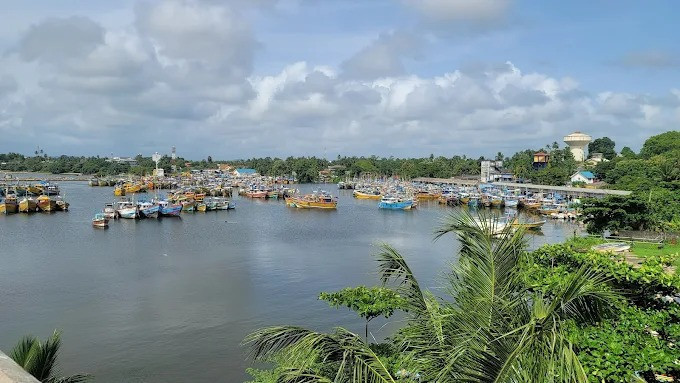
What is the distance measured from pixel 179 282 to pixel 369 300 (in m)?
17.2

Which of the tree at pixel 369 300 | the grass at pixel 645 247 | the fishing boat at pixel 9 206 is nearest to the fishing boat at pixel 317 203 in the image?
the fishing boat at pixel 9 206

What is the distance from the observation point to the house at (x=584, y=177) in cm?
6756

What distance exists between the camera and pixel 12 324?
16.3 metres

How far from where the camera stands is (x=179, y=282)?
2228cm

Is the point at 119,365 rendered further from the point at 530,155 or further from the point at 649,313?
the point at 530,155

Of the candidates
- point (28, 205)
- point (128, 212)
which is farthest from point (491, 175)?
point (28, 205)

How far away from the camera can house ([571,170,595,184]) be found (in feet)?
222

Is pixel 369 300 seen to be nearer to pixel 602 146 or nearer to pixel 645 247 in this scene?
pixel 645 247

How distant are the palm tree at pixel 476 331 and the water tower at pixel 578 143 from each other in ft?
316

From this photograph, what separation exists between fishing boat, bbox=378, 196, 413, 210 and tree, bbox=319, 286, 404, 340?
48.0 m

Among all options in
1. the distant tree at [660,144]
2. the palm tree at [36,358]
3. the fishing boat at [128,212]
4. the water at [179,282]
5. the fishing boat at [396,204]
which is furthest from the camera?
the distant tree at [660,144]

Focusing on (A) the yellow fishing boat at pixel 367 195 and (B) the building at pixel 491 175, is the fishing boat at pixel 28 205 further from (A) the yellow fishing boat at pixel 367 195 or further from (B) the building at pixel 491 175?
(B) the building at pixel 491 175

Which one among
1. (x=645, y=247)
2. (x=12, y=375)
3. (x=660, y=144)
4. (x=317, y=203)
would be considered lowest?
(x=317, y=203)

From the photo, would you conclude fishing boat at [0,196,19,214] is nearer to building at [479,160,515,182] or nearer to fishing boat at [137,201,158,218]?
fishing boat at [137,201,158,218]
